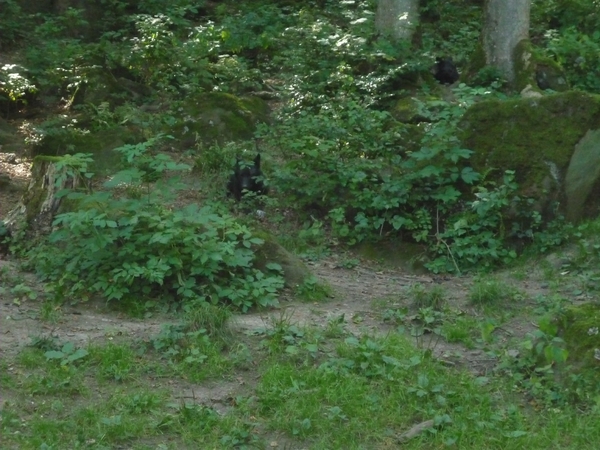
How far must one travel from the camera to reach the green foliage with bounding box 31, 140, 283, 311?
25.7 feet

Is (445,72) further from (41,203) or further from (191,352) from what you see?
(191,352)

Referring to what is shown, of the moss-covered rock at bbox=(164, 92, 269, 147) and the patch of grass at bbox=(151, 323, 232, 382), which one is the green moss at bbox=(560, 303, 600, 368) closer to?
the patch of grass at bbox=(151, 323, 232, 382)

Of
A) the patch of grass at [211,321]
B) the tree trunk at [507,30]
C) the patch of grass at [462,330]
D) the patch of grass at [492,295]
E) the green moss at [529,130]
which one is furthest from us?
the tree trunk at [507,30]

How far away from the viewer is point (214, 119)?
43.1 ft

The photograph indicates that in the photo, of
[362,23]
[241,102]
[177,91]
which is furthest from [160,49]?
[362,23]

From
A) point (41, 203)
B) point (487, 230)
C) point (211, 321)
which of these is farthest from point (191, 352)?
point (487, 230)

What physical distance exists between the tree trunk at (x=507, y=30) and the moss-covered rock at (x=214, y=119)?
361 cm

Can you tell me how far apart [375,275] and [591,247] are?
2.21 meters

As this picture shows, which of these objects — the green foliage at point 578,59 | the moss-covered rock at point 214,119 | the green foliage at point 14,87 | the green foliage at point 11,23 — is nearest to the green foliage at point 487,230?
the moss-covered rock at point 214,119

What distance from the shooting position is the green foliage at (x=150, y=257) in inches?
308

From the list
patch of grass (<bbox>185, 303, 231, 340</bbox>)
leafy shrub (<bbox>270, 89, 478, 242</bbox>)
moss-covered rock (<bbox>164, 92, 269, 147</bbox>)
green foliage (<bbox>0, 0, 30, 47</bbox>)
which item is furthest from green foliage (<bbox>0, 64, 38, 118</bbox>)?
patch of grass (<bbox>185, 303, 231, 340</bbox>)

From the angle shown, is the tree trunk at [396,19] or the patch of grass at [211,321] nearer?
the patch of grass at [211,321]

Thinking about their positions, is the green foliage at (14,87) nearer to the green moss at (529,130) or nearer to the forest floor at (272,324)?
the forest floor at (272,324)

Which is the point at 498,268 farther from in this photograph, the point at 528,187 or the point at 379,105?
the point at 379,105
